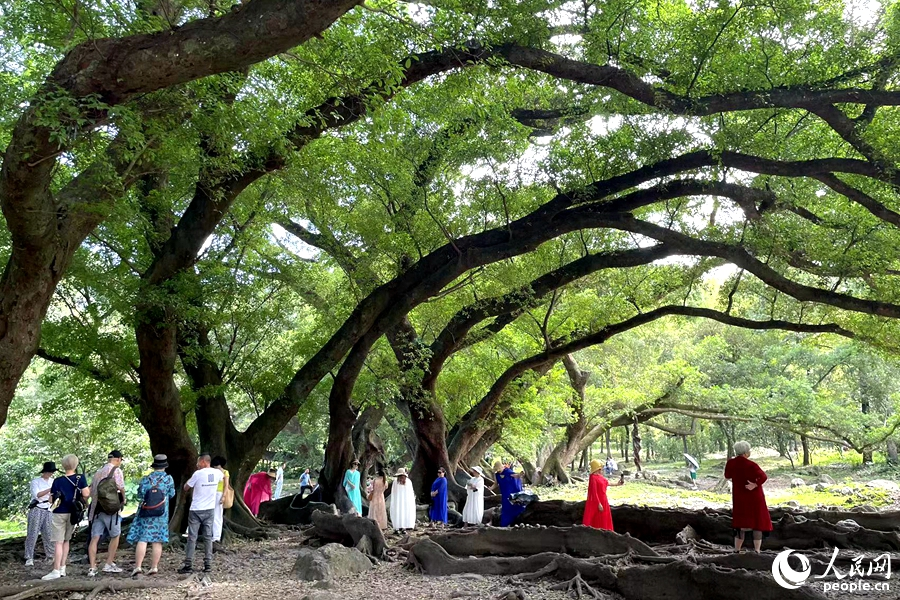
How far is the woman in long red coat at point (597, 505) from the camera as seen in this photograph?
25.6 ft

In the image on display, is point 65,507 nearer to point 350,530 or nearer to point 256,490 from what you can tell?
point 350,530

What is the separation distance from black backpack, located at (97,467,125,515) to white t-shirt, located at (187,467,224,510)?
0.74m

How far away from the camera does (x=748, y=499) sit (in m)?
6.62

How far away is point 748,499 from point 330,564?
480cm

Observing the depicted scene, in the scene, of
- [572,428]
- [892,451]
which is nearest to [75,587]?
[572,428]

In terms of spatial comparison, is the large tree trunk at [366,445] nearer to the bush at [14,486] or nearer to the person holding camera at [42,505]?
the person holding camera at [42,505]

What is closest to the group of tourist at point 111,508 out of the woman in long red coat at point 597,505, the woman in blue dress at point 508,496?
the woman in long red coat at point 597,505

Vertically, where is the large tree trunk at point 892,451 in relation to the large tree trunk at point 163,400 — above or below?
below

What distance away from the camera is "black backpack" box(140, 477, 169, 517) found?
6453 millimetres

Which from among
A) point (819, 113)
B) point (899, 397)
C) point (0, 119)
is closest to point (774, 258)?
point (819, 113)

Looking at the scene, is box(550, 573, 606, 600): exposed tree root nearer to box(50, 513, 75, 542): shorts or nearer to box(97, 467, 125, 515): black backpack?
box(97, 467, 125, 515): black backpack

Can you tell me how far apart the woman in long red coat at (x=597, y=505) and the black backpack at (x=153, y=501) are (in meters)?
5.26

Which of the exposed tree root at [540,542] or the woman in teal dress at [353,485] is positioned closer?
the exposed tree root at [540,542]

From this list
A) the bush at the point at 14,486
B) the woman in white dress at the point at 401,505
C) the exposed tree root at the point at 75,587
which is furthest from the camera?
the bush at the point at 14,486
